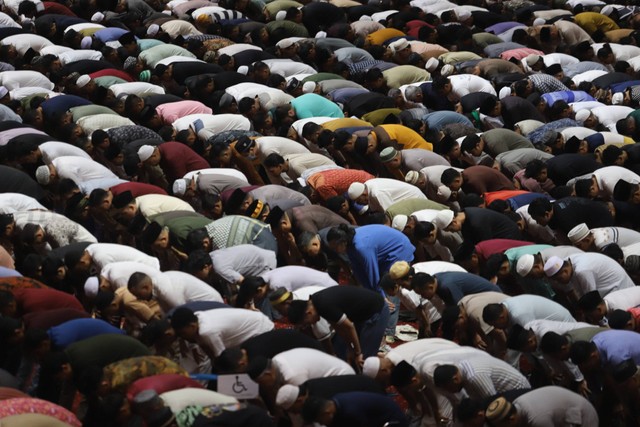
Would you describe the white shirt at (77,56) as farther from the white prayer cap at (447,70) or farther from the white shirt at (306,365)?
the white shirt at (306,365)

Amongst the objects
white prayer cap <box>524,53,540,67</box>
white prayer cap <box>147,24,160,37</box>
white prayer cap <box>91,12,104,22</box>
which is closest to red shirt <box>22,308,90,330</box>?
white prayer cap <box>147,24,160,37</box>

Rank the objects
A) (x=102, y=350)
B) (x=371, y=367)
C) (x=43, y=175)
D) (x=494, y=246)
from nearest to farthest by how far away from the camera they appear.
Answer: (x=102, y=350) → (x=371, y=367) → (x=494, y=246) → (x=43, y=175)

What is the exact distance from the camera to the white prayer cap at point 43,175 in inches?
419

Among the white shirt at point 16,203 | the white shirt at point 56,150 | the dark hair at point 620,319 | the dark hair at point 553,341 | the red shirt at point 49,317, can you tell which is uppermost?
the red shirt at point 49,317

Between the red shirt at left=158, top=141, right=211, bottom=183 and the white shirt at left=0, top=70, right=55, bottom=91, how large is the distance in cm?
235

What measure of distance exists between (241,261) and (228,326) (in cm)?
109

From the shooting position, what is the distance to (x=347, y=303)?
876cm

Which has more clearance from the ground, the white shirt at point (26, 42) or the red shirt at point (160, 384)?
the red shirt at point (160, 384)

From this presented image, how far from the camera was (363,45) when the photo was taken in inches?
593

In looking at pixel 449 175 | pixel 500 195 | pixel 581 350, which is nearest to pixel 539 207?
pixel 500 195

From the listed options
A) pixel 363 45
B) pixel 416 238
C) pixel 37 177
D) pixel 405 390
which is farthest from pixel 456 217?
pixel 363 45

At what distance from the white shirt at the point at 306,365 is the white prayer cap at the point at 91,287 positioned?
1.56 metres

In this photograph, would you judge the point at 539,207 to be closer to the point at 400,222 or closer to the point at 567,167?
the point at 400,222

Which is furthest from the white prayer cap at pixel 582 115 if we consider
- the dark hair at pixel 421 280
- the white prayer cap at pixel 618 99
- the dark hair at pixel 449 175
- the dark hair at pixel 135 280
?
the dark hair at pixel 135 280
